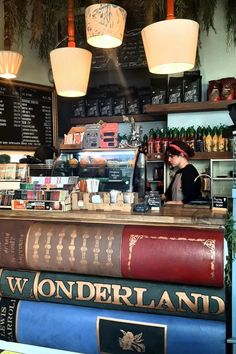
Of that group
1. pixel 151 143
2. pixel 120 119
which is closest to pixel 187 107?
pixel 151 143

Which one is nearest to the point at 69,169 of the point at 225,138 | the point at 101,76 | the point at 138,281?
the point at 138,281

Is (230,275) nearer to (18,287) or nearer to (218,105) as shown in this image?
(18,287)

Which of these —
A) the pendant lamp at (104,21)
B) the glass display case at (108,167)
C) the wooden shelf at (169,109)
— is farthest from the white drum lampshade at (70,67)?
the wooden shelf at (169,109)

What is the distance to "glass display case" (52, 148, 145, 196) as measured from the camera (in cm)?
219

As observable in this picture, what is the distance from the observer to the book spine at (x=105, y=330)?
58.7 inches

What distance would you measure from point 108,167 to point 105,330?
3.25 feet

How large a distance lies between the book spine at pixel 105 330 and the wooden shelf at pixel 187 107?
282 centimetres

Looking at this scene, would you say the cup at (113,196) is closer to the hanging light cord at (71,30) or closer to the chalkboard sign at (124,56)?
the hanging light cord at (71,30)

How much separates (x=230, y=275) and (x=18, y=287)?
966 mm

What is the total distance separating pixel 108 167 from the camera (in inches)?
90.4

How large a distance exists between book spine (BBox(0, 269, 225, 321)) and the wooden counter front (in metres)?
0.27

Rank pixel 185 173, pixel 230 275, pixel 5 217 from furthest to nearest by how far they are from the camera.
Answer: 1. pixel 185 173
2. pixel 5 217
3. pixel 230 275

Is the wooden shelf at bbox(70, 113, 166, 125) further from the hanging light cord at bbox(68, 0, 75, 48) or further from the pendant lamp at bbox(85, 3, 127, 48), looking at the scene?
the pendant lamp at bbox(85, 3, 127, 48)

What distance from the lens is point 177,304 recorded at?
1521 mm
